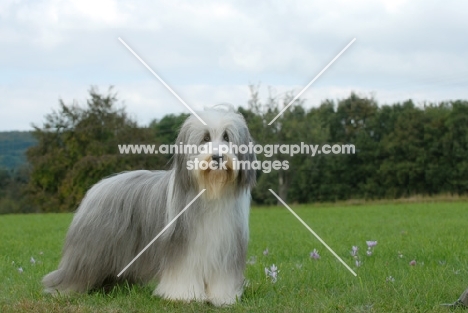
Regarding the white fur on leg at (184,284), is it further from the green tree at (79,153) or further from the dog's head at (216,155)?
the green tree at (79,153)

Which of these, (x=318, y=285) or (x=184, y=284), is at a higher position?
(x=184, y=284)

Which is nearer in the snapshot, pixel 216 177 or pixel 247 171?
pixel 216 177

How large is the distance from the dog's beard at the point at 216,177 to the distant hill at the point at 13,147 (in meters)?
34.5

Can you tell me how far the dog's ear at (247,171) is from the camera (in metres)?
5.54

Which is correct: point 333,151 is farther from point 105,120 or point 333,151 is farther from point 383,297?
point 383,297

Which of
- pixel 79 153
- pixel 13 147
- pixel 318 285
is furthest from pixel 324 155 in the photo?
pixel 318 285

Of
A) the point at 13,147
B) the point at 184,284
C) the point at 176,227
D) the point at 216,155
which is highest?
the point at 13,147

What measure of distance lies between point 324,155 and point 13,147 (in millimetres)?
17938

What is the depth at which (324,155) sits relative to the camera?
39.2m

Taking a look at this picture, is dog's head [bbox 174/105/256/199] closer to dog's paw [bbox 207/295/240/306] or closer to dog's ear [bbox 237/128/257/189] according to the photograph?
dog's ear [bbox 237/128/257/189]

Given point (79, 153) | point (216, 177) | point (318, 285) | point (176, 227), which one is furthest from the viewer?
point (79, 153)

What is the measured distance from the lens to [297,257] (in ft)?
33.3

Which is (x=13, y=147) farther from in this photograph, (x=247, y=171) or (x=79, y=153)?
(x=247, y=171)

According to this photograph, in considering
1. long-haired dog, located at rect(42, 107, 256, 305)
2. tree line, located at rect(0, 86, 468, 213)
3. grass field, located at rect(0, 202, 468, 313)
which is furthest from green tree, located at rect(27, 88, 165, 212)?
long-haired dog, located at rect(42, 107, 256, 305)
